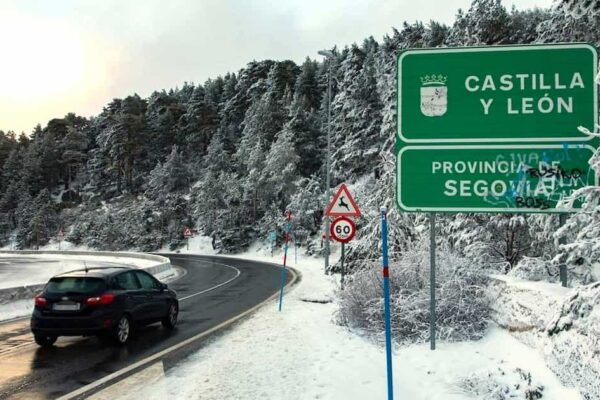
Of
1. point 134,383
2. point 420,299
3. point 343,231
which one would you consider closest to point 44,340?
point 134,383

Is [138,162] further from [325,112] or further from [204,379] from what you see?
[204,379]

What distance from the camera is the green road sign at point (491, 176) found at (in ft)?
25.2

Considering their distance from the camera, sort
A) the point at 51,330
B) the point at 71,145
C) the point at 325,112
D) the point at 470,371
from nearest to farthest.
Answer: the point at 470,371, the point at 51,330, the point at 325,112, the point at 71,145

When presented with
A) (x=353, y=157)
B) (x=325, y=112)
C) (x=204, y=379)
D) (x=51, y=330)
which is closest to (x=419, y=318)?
(x=204, y=379)

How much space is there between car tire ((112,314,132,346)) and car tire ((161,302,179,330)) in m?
1.65

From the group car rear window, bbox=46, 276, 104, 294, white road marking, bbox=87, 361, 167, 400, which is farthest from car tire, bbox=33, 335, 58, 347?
white road marking, bbox=87, 361, 167, 400

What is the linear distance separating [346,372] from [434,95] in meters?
4.50

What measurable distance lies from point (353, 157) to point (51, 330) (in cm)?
4480

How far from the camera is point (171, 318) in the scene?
12586mm

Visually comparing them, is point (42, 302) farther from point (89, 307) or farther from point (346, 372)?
point (346, 372)

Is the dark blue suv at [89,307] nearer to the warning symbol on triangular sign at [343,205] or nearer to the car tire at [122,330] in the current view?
the car tire at [122,330]

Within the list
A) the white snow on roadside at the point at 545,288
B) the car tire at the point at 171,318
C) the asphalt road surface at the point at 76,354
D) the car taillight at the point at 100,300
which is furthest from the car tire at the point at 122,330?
the white snow on roadside at the point at 545,288

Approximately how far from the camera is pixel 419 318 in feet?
29.2

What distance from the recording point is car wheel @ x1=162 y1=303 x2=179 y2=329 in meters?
12.4
